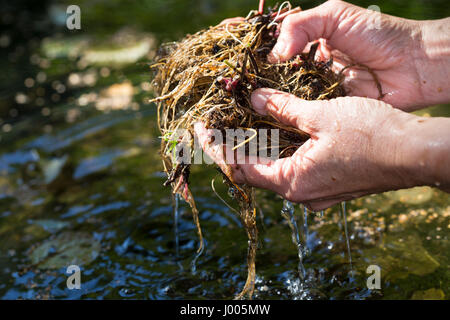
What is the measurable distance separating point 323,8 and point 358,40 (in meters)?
0.28

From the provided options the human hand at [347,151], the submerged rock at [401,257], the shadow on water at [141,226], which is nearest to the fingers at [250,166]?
the human hand at [347,151]

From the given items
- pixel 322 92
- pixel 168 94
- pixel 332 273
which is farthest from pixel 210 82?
pixel 332 273

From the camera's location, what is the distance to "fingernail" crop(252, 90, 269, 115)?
2.39 metres

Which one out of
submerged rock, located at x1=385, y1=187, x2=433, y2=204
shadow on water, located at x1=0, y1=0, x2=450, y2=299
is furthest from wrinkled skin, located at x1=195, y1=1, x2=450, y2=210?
submerged rock, located at x1=385, y1=187, x2=433, y2=204

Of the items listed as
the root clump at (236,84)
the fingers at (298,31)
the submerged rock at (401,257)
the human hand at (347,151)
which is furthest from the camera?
→ the submerged rock at (401,257)

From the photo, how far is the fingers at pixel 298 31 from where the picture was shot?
2584mm

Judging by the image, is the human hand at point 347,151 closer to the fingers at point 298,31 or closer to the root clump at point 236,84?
the root clump at point 236,84

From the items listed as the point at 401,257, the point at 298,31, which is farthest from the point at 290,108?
the point at 401,257

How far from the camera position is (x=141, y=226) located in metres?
3.74

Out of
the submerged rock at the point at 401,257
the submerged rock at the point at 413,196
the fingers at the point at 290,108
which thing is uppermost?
the fingers at the point at 290,108

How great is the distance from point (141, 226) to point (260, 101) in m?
1.77

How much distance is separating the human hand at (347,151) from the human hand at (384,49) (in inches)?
19.1

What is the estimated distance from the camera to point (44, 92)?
605 centimetres

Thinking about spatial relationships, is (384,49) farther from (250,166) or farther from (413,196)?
(413,196)
